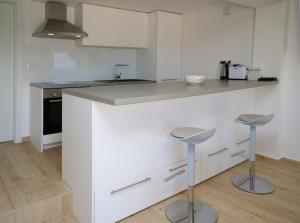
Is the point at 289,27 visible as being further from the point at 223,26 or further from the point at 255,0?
the point at 223,26

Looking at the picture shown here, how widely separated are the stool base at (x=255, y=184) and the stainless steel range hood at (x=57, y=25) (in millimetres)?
2787

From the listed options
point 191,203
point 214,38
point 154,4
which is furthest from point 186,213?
point 154,4

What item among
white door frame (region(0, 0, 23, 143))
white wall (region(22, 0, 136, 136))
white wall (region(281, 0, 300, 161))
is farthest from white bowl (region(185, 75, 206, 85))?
white door frame (region(0, 0, 23, 143))

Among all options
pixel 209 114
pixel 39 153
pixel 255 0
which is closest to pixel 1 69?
pixel 39 153

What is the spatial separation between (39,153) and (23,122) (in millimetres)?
733

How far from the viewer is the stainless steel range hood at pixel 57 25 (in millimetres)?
3383

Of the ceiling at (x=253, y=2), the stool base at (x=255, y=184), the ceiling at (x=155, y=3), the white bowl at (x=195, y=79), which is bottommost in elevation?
the stool base at (x=255, y=184)

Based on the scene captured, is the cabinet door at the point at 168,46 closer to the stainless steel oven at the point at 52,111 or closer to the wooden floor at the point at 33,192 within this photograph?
the stainless steel oven at the point at 52,111

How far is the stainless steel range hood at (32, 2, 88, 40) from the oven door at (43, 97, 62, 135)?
883 millimetres

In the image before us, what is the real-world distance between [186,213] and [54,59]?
9.75ft

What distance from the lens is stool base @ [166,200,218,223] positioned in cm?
212

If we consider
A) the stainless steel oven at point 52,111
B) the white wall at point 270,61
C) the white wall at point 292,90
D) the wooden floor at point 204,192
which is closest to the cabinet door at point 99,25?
the stainless steel oven at point 52,111

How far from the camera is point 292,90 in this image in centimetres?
333

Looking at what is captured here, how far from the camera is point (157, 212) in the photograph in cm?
225
